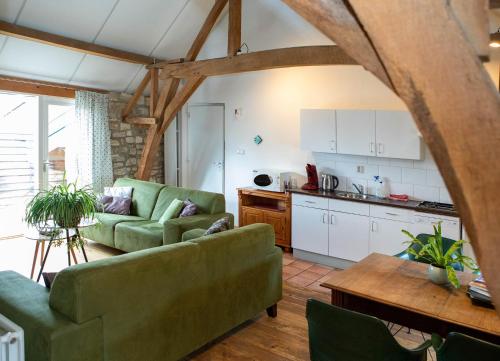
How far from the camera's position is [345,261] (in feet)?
17.5

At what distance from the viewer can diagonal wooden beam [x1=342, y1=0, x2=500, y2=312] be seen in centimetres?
82

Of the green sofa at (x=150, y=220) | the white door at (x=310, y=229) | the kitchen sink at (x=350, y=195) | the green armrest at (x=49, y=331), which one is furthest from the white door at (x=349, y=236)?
the green armrest at (x=49, y=331)

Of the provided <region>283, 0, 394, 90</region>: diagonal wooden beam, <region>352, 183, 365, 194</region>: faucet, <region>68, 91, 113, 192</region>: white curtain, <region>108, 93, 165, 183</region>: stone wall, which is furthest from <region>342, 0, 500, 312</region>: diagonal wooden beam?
<region>108, 93, 165, 183</region>: stone wall

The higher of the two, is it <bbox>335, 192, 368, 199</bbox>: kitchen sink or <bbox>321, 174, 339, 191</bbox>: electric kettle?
<bbox>321, 174, 339, 191</bbox>: electric kettle

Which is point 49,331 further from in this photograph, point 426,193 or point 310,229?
point 426,193

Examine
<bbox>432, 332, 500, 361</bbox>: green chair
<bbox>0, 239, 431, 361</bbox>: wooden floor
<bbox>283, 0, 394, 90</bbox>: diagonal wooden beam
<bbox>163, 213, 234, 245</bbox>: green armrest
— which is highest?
<bbox>283, 0, 394, 90</bbox>: diagonal wooden beam

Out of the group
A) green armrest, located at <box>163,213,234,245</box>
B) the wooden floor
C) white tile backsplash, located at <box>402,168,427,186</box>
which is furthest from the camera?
white tile backsplash, located at <box>402,168,427,186</box>

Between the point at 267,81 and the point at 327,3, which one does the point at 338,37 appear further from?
the point at 267,81

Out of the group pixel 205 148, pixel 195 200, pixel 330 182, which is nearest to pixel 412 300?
pixel 330 182

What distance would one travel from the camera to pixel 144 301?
8.47ft

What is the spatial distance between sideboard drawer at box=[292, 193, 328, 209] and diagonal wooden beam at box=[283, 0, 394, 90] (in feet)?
14.8

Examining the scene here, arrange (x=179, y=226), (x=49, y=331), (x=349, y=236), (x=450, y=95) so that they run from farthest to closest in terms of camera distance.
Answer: (x=349, y=236), (x=179, y=226), (x=49, y=331), (x=450, y=95)

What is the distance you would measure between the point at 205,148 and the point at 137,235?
297 cm

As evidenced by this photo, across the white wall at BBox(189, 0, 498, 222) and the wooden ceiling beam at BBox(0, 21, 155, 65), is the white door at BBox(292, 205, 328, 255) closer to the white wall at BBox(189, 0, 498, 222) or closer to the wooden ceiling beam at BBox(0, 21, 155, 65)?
the white wall at BBox(189, 0, 498, 222)
